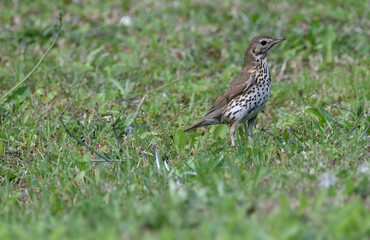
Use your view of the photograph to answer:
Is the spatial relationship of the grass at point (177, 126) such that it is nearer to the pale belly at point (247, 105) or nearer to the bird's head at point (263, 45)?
the pale belly at point (247, 105)

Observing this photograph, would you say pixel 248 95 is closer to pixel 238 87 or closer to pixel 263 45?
pixel 238 87

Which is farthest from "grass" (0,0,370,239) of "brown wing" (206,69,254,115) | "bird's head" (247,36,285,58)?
"bird's head" (247,36,285,58)

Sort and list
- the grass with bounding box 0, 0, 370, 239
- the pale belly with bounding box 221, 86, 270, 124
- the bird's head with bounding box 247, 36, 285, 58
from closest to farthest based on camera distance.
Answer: the grass with bounding box 0, 0, 370, 239, the pale belly with bounding box 221, 86, 270, 124, the bird's head with bounding box 247, 36, 285, 58

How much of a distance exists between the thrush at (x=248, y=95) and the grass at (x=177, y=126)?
0.57 feet

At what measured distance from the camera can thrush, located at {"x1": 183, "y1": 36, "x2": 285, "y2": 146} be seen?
6160 mm

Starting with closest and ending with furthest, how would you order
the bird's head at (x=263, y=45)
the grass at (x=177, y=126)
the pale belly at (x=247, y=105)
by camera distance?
the grass at (x=177, y=126), the pale belly at (x=247, y=105), the bird's head at (x=263, y=45)

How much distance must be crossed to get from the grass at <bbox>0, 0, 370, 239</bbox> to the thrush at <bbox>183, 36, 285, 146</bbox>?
0.57 feet

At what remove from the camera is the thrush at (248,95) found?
616cm

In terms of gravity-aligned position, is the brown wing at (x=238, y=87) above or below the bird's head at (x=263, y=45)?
below

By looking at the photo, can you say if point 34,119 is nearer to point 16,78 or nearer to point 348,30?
point 16,78

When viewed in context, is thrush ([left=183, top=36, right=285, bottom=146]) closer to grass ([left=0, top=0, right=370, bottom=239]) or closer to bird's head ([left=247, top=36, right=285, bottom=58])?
bird's head ([left=247, top=36, right=285, bottom=58])

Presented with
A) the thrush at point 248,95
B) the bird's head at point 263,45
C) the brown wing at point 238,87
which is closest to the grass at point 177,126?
the thrush at point 248,95

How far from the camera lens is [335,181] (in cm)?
402

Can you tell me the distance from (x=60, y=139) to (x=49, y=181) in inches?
38.5
